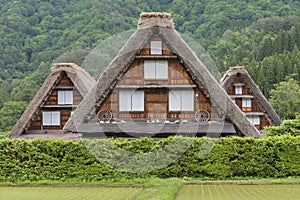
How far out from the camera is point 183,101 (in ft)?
79.8

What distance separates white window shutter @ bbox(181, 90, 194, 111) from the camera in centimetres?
2430

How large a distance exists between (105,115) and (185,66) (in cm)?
415

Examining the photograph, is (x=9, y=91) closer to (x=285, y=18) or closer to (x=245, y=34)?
(x=245, y=34)

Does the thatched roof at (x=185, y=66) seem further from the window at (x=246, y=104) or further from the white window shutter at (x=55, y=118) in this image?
the window at (x=246, y=104)

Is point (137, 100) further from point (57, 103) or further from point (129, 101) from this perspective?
point (57, 103)

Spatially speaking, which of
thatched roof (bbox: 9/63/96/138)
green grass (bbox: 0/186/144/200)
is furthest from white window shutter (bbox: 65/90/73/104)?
green grass (bbox: 0/186/144/200)

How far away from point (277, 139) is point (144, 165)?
529 centimetres

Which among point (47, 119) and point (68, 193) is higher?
point (47, 119)

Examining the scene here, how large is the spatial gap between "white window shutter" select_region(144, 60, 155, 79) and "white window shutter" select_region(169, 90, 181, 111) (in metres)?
1.16

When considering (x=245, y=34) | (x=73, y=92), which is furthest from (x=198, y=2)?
(x=73, y=92)

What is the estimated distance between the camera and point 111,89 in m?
23.8

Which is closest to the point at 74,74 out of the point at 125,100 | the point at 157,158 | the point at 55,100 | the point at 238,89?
the point at 55,100

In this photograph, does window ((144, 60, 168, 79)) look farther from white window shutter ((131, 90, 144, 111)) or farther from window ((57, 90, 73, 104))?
window ((57, 90, 73, 104))

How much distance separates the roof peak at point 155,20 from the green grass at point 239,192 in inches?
346
